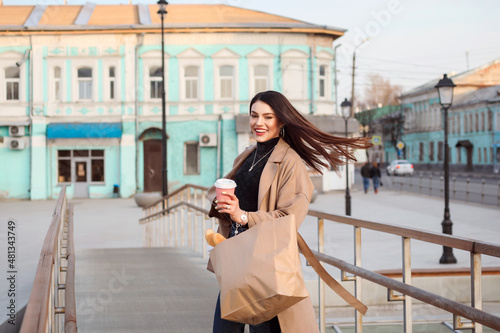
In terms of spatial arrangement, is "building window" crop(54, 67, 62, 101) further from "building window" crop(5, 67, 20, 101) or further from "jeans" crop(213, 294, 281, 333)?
"jeans" crop(213, 294, 281, 333)

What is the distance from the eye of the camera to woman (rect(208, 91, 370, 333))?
136 inches

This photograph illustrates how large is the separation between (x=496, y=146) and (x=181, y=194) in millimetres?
54212

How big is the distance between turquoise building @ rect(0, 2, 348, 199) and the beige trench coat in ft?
95.5

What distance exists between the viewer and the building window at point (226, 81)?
109 ft

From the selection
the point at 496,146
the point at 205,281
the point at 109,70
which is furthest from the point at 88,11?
the point at 496,146

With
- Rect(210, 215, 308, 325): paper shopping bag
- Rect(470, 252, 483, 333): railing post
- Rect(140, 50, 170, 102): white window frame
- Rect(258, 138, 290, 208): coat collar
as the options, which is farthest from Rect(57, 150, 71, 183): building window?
Rect(470, 252, 483, 333): railing post

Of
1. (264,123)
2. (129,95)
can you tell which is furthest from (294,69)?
(264,123)

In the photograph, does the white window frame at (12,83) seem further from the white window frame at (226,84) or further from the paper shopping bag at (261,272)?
the paper shopping bag at (261,272)

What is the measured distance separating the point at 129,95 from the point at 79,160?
378cm

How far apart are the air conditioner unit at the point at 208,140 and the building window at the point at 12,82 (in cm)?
870

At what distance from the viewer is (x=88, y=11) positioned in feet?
115

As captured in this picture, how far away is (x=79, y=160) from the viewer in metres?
32.6

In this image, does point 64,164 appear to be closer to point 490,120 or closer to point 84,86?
point 84,86

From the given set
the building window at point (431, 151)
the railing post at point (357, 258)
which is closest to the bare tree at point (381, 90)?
the building window at point (431, 151)
